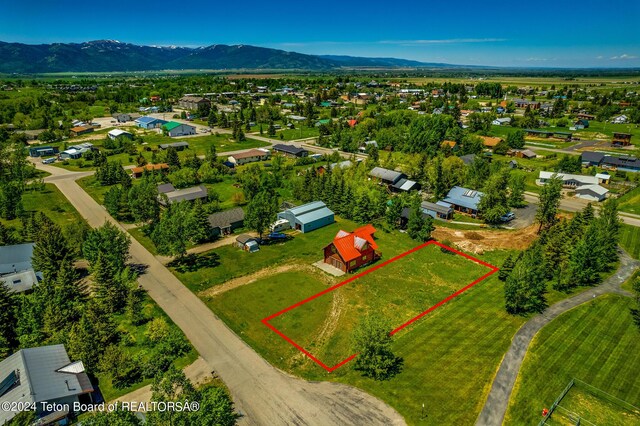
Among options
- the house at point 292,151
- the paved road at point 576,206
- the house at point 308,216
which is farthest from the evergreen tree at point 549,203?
the house at point 292,151

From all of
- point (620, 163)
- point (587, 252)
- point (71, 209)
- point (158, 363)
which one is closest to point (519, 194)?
point (587, 252)

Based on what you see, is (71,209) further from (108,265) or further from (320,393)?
(320,393)

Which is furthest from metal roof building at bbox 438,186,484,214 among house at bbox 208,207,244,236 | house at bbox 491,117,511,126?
house at bbox 491,117,511,126

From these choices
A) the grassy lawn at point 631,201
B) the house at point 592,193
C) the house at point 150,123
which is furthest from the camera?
the house at point 150,123

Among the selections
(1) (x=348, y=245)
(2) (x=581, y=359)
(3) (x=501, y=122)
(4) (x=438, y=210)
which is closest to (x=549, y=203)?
(4) (x=438, y=210)

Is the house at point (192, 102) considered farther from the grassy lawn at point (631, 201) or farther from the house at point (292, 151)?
the grassy lawn at point (631, 201)

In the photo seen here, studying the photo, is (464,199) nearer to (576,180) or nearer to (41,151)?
(576,180)
